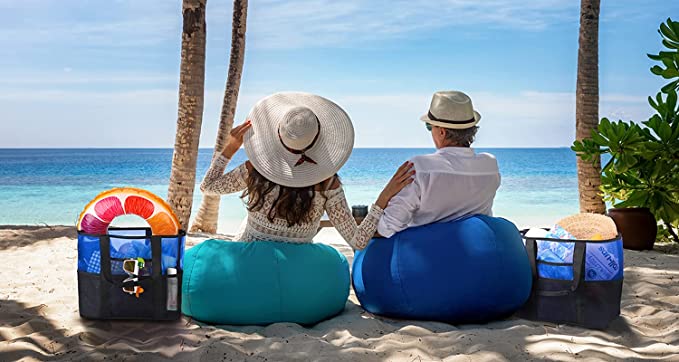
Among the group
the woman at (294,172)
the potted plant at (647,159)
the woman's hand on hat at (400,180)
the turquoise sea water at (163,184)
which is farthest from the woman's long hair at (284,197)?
the turquoise sea water at (163,184)

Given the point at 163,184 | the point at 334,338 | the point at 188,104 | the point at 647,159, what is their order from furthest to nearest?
the point at 163,184, the point at 188,104, the point at 647,159, the point at 334,338

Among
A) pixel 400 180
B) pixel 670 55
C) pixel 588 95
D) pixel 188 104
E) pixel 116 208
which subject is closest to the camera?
pixel 116 208

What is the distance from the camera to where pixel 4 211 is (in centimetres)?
2392

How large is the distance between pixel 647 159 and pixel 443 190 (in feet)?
12.9

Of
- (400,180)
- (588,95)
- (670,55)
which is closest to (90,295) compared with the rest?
(400,180)

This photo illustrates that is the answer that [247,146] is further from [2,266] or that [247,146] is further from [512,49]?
[512,49]

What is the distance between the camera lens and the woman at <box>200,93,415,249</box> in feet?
13.1

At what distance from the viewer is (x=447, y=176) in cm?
405

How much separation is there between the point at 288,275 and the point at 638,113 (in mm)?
36704

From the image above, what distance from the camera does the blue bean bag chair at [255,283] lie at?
4035mm

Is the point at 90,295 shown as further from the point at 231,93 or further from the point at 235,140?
the point at 231,93

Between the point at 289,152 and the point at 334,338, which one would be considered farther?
the point at 289,152

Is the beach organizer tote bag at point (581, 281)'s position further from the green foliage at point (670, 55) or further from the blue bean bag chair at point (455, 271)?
the green foliage at point (670, 55)

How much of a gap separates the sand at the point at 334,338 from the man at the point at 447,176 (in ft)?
2.05
